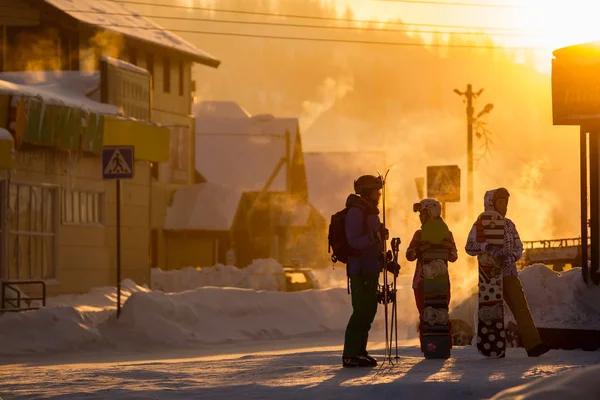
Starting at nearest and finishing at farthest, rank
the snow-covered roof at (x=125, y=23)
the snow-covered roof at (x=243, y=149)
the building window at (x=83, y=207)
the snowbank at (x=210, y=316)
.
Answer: the snowbank at (x=210, y=316), the building window at (x=83, y=207), the snow-covered roof at (x=125, y=23), the snow-covered roof at (x=243, y=149)

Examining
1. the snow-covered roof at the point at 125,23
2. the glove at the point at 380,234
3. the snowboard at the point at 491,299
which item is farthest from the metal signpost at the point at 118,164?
the snow-covered roof at the point at 125,23

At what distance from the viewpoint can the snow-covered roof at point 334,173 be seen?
93875 millimetres

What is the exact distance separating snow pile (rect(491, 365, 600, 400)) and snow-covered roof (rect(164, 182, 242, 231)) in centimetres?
4984

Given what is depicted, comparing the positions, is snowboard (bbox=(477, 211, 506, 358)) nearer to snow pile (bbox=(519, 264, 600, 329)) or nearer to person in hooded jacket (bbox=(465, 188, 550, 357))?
person in hooded jacket (bbox=(465, 188, 550, 357))

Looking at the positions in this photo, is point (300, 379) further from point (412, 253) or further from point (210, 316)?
point (210, 316)

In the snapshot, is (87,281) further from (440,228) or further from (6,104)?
(440,228)

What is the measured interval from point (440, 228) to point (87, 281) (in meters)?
18.5

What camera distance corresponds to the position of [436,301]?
1489 cm

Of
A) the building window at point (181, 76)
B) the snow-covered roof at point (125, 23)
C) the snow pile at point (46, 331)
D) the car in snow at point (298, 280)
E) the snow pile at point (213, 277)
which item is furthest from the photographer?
the building window at point (181, 76)

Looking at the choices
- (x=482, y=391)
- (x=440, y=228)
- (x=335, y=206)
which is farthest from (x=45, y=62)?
(x=335, y=206)

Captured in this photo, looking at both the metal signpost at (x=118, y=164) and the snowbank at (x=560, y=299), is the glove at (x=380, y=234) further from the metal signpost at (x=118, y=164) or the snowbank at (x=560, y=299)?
the metal signpost at (x=118, y=164)

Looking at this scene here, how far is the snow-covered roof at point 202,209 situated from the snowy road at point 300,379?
41.0 meters

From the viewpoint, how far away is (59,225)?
31.0 m

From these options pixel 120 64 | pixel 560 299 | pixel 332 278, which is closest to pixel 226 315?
pixel 120 64
